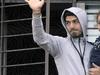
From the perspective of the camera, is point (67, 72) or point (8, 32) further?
point (8, 32)

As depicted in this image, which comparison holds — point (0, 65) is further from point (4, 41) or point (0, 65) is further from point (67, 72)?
point (67, 72)

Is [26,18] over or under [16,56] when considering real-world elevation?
over

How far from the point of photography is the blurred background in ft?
24.0

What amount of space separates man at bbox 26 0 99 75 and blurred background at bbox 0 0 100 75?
2.96 m

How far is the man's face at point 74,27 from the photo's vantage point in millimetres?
4230

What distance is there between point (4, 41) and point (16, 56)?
0.29 metres

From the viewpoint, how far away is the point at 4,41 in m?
7.52

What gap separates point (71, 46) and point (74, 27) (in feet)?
0.55

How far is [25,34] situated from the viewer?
740 centimetres

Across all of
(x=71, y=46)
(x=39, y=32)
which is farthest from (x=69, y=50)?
(x=39, y=32)

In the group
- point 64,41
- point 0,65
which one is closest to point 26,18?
point 0,65

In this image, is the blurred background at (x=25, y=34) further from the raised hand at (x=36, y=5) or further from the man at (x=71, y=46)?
the raised hand at (x=36, y=5)

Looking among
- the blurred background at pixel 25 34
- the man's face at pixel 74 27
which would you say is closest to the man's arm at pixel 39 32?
the man's face at pixel 74 27

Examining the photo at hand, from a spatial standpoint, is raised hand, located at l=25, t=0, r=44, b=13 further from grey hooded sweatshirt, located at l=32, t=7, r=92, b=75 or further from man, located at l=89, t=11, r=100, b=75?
man, located at l=89, t=11, r=100, b=75
